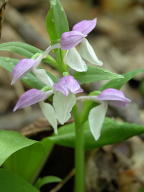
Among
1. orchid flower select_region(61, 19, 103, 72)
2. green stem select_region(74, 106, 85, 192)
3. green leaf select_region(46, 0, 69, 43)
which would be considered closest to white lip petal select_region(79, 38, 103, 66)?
orchid flower select_region(61, 19, 103, 72)

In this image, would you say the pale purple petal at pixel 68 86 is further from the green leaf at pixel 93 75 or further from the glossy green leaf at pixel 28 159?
the glossy green leaf at pixel 28 159

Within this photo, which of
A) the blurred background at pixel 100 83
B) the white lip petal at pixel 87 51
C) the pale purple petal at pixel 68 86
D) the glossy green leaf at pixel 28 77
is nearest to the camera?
the pale purple petal at pixel 68 86

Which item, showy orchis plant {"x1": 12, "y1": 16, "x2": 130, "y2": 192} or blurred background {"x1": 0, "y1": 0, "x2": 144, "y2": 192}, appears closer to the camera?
showy orchis plant {"x1": 12, "y1": 16, "x2": 130, "y2": 192}

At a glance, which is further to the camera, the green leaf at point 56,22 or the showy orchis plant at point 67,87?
the green leaf at point 56,22

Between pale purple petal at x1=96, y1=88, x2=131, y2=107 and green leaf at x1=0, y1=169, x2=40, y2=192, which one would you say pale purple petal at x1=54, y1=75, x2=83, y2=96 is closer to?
pale purple petal at x1=96, y1=88, x2=131, y2=107

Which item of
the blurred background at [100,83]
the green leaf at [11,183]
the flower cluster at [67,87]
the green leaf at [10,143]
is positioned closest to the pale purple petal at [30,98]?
the flower cluster at [67,87]

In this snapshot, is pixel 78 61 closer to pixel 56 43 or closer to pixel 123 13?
pixel 56 43
